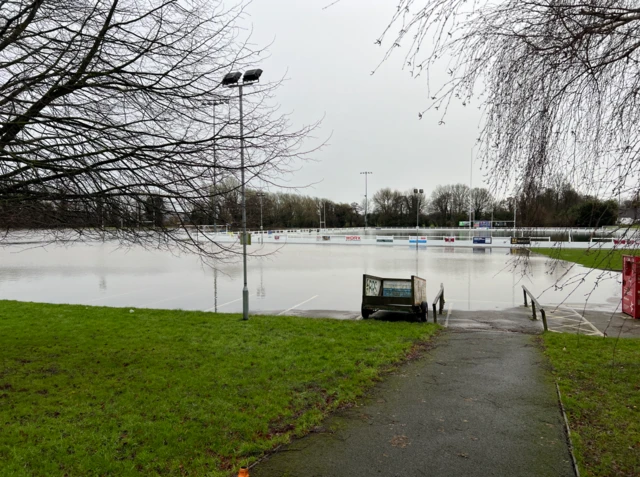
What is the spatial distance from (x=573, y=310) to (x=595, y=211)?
1083cm

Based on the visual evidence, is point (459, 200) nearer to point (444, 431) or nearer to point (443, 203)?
point (443, 203)

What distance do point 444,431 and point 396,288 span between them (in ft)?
21.9

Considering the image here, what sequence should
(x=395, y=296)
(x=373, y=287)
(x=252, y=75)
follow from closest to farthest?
(x=252, y=75) → (x=395, y=296) → (x=373, y=287)

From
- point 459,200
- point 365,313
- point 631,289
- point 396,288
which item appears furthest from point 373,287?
point 459,200

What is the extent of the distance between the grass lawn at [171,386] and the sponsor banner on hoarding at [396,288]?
102cm

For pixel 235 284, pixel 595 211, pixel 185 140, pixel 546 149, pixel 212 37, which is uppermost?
pixel 212 37

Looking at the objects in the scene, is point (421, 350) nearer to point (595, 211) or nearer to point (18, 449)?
point (595, 211)

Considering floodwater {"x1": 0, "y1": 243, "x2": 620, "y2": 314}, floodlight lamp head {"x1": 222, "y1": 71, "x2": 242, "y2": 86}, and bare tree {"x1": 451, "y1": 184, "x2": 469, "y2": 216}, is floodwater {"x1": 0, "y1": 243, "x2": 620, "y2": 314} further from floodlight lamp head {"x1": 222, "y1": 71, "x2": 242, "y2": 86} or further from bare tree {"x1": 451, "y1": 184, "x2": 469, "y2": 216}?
bare tree {"x1": 451, "y1": 184, "x2": 469, "y2": 216}

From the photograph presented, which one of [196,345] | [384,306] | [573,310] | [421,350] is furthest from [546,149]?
[573,310]

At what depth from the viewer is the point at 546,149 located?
3682mm

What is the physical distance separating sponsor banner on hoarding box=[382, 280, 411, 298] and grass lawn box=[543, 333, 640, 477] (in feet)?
11.2

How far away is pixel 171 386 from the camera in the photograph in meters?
5.68

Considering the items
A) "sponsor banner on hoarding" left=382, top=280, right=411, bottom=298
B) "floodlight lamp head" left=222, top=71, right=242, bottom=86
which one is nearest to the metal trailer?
"sponsor banner on hoarding" left=382, top=280, right=411, bottom=298

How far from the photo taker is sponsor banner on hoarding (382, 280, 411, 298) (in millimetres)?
10977
